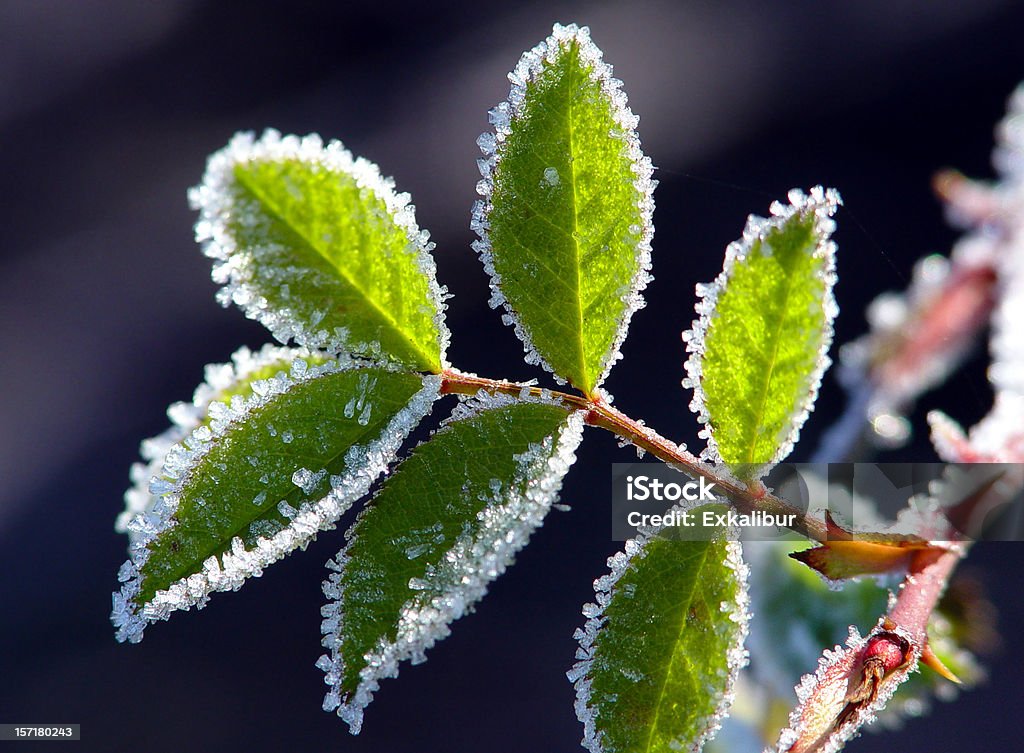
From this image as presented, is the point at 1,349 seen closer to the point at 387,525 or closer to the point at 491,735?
the point at 491,735

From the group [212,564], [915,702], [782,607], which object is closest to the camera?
[212,564]

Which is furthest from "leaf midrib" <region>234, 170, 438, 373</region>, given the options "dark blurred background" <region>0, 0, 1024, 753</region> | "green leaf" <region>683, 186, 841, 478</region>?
"dark blurred background" <region>0, 0, 1024, 753</region>

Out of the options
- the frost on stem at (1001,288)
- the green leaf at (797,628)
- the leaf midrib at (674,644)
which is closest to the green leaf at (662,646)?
the leaf midrib at (674,644)

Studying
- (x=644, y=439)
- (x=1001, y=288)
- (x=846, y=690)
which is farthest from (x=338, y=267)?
(x=1001, y=288)

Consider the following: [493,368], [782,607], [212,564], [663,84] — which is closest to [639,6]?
[663,84]

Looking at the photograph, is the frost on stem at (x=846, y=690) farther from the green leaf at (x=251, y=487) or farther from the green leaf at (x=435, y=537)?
→ the green leaf at (x=251, y=487)
